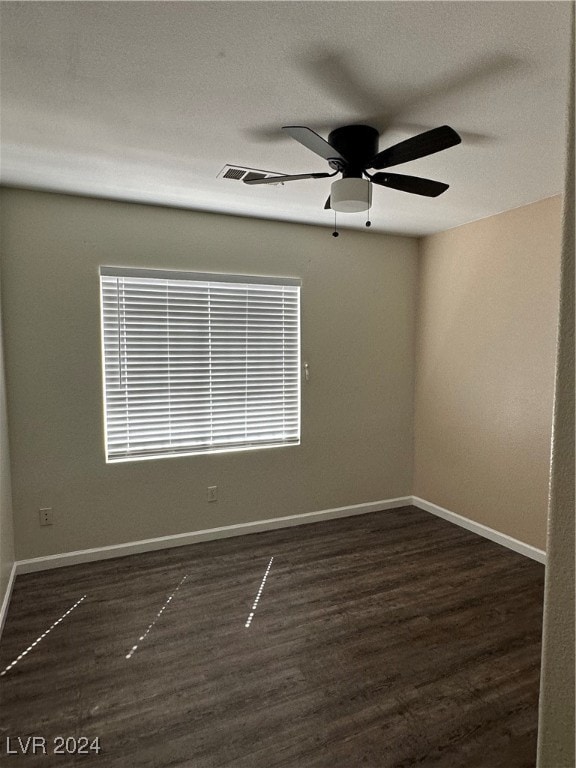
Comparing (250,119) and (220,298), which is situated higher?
(250,119)

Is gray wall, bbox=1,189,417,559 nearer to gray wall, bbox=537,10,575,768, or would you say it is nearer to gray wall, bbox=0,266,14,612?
gray wall, bbox=0,266,14,612

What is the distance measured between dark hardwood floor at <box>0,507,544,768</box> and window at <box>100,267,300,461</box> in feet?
3.17

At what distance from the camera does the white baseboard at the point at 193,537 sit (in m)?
3.24

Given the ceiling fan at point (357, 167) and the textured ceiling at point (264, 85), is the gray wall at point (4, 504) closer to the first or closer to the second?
the textured ceiling at point (264, 85)

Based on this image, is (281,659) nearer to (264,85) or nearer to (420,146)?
(420,146)

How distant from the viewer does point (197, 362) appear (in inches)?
143

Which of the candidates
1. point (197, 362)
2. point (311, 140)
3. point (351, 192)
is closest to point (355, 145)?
point (351, 192)

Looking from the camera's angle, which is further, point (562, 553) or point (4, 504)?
point (4, 504)

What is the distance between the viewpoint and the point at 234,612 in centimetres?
274

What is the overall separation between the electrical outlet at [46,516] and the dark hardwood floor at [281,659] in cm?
36

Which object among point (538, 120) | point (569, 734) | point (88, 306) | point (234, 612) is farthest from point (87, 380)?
point (569, 734)

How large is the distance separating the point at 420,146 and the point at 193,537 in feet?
10.3

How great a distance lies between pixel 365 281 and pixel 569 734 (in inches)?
158

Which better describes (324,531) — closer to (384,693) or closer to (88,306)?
(384,693)
